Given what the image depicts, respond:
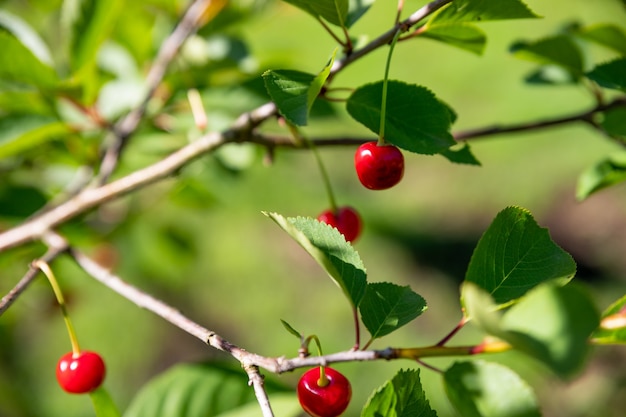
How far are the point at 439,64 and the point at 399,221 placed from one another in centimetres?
153

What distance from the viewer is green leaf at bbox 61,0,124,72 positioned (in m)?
1.44

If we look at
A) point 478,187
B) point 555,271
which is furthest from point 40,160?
point 478,187

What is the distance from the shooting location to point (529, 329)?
611mm

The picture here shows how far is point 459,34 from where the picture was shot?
3.37 ft

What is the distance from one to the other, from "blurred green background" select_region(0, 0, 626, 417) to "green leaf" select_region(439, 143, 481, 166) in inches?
59.9

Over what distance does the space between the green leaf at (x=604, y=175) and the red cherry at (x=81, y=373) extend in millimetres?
894

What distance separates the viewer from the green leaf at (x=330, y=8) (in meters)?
0.94

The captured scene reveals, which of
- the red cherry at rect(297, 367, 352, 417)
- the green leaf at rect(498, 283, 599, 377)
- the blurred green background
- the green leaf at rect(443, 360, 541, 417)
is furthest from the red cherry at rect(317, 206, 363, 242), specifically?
the blurred green background

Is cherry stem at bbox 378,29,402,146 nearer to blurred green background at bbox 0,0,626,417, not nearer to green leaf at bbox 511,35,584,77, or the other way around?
green leaf at bbox 511,35,584,77

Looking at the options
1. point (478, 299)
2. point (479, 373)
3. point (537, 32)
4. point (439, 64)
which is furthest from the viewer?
point (439, 64)

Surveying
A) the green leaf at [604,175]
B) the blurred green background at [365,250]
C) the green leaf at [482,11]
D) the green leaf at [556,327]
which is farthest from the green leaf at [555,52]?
the blurred green background at [365,250]

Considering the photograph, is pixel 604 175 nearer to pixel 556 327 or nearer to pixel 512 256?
pixel 512 256

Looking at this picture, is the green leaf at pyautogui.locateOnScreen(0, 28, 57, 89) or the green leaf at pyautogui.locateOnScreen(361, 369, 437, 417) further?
the green leaf at pyautogui.locateOnScreen(0, 28, 57, 89)

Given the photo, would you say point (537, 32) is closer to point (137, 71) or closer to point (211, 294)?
point (211, 294)
